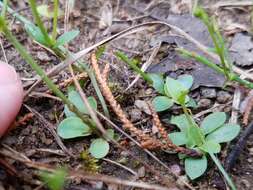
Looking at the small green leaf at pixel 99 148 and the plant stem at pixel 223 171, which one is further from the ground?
the small green leaf at pixel 99 148

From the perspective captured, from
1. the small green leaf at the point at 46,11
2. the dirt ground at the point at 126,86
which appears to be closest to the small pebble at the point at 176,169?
the dirt ground at the point at 126,86

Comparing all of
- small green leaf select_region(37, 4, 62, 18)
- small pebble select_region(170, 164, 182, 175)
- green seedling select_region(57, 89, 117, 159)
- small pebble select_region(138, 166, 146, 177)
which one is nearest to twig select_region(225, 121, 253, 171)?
small pebble select_region(170, 164, 182, 175)

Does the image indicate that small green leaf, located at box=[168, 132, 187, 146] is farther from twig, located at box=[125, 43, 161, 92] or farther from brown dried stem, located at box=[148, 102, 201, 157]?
twig, located at box=[125, 43, 161, 92]

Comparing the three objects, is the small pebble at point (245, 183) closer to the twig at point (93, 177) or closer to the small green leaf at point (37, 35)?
the twig at point (93, 177)

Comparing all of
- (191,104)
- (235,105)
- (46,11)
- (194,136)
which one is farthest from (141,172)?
(46,11)

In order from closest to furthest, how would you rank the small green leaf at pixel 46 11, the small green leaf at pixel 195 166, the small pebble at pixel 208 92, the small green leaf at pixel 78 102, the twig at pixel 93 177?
the twig at pixel 93 177 < the small green leaf at pixel 195 166 < the small green leaf at pixel 78 102 < the small pebble at pixel 208 92 < the small green leaf at pixel 46 11

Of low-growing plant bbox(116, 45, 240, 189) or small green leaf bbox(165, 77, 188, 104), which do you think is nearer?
low-growing plant bbox(116, 45, 240, 189)
